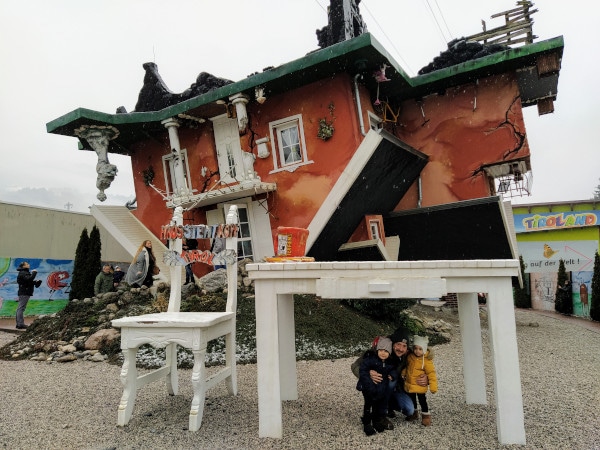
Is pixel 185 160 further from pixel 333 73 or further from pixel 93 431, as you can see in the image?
pixel 93 431

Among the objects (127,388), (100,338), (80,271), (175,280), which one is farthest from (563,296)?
(80,271)

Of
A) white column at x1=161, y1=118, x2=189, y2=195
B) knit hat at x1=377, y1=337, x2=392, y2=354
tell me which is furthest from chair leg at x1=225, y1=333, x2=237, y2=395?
white column at x1=161, y1=118, x2=189, y2=195

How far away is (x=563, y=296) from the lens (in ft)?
49.4

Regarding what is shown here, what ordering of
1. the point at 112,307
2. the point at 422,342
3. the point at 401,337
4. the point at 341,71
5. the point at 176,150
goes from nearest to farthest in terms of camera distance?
the point at 422,342 < the point at 401,337 < the point at 112,307 < the point at 341,71 < the point at 176,150

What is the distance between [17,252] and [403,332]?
57.9 feet

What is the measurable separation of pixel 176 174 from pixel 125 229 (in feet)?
8.00

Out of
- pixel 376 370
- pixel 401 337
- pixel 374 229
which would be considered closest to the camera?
pixel 376 370

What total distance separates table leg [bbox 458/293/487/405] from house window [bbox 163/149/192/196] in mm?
8197

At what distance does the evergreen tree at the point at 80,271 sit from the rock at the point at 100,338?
6.54 metres

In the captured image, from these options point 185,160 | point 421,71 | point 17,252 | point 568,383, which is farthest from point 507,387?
point 17,252

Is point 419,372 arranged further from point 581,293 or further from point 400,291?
point 581,293

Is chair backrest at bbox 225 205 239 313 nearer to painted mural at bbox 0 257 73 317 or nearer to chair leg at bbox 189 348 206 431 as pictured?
chair leg at bbox 189 348 206 431

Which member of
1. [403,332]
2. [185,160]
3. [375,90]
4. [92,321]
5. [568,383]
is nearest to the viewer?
[403,332]

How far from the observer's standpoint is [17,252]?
16.7m
